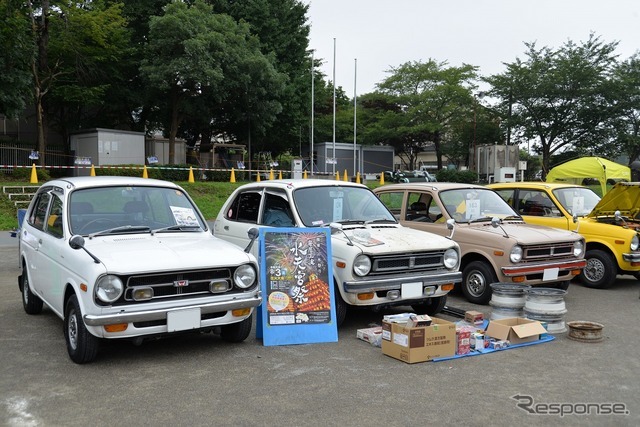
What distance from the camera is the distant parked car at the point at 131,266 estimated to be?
488 cm

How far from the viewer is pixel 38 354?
5527 mm

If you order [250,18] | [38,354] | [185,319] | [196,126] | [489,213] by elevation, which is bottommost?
[38,354]

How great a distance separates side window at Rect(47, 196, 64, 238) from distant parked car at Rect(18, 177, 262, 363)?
0.04 ft

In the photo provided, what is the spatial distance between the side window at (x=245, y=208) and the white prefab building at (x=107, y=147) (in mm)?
19533

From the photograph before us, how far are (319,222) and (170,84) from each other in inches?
917

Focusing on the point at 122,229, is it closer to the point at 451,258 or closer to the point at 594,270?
the point at 451,258

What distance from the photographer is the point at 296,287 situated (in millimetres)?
6027

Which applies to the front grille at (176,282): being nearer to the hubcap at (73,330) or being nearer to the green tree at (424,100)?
the hubcap at (73,330)

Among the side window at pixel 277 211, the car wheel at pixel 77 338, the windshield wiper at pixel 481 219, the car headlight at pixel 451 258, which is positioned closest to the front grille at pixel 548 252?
the windshield wiper at pixel 481 219

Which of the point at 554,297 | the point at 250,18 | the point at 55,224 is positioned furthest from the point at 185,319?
the point at 250,18

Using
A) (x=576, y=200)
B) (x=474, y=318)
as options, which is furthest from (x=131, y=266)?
(x=576, y=200)

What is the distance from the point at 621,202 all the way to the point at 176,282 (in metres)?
8.31

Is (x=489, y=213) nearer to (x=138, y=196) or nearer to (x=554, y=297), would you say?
(x=554, y=297)

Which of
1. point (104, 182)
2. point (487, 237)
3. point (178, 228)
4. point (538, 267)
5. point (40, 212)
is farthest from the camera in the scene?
point (487, 237)
